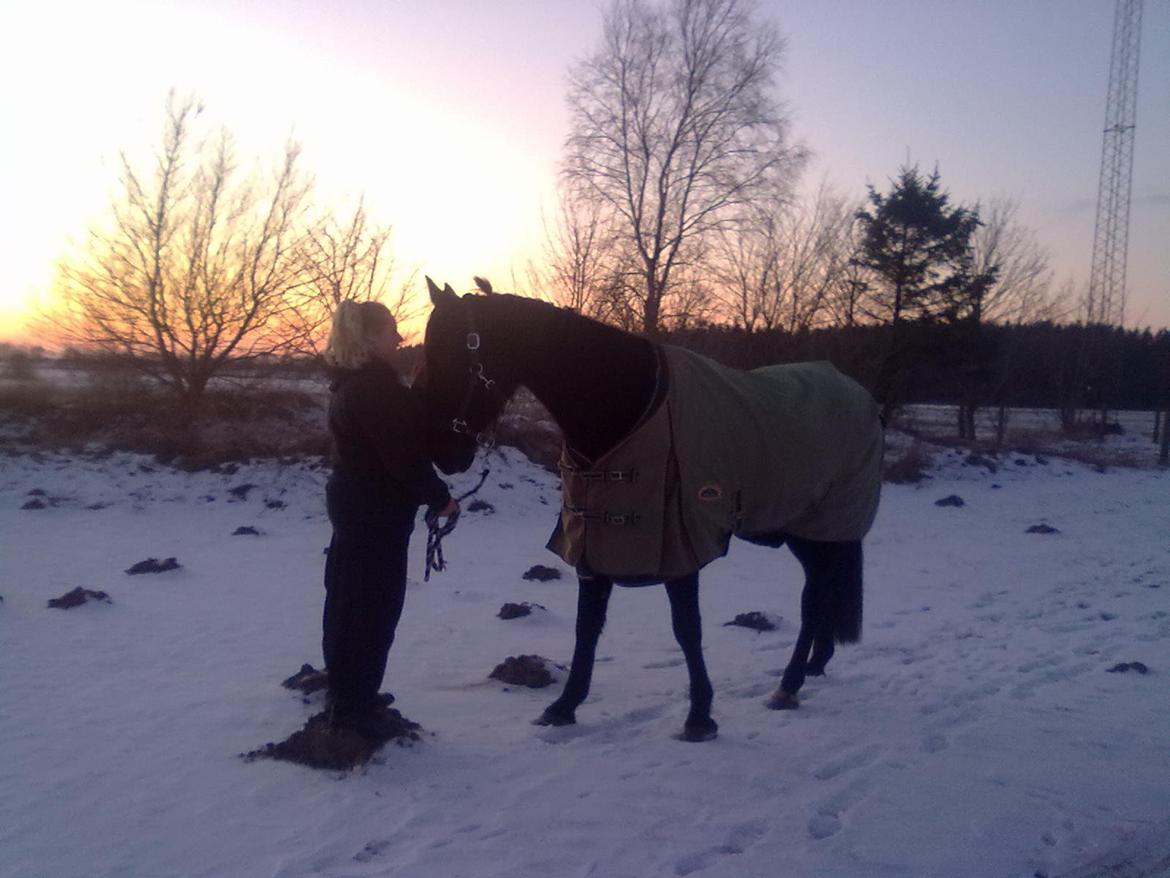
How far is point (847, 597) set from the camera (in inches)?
182

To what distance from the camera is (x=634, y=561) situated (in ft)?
11.7

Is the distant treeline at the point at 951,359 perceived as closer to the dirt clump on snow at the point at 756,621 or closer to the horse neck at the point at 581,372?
the horse neck at the point at 581,372

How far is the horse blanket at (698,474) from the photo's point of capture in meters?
3.56

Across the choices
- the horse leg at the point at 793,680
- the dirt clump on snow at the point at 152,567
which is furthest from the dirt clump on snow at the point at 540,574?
the horse leg at the point at 793,680

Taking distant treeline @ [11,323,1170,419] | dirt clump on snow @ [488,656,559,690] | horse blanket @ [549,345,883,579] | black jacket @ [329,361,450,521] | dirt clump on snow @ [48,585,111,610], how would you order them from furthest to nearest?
distant treeline @ [11,323,1170,419] < dirt clump on snow @ [48,585,111,610] < dirt clump on snow @ [488,656,559,690] < horse blanket @ [549,345,883,579] < black jacket @ [329,361,450,521]

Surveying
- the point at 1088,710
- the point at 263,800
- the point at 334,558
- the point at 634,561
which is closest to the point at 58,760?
the point at 263,800

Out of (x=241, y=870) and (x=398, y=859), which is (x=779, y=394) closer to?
(x=398, y=859)

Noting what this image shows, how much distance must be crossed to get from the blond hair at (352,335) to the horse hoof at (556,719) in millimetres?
1769

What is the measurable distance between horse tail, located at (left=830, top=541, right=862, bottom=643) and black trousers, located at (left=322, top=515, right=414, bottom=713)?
7.88 feet

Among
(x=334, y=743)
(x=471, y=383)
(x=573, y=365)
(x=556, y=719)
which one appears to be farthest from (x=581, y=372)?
(x=334, y=743)

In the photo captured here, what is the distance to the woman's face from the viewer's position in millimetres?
3482

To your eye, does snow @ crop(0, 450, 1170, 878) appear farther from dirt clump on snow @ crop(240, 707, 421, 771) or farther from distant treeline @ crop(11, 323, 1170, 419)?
distant treeline @ crop(11, 323, 1170, 419)

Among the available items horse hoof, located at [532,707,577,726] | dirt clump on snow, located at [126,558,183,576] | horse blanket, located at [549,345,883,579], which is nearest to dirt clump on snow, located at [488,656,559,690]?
horse hoof, located at [532,707,577,726]

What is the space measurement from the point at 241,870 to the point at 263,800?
0.49m
